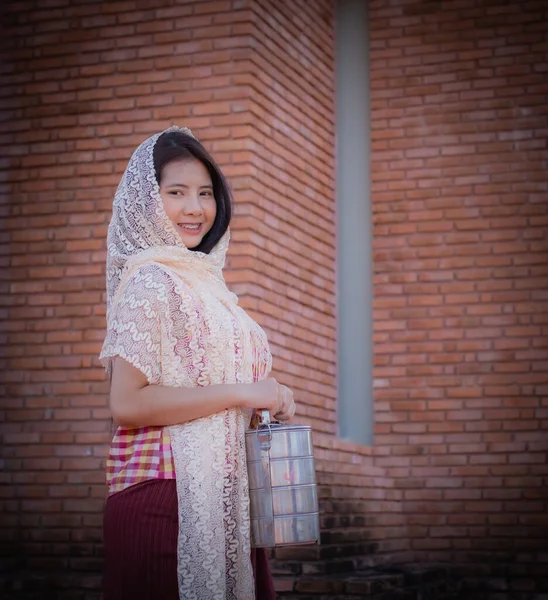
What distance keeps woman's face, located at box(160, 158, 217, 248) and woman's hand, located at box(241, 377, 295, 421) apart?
0.45 metres

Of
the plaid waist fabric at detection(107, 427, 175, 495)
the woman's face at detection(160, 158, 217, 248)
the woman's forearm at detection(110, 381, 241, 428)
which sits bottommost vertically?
the plaid waist fabric at detection(107, 427, 175, 495)

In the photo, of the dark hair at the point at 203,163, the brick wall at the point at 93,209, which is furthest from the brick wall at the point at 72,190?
the dark hair at the point at 203,163

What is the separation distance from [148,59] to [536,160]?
9.15 ft

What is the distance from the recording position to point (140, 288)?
2639 mm

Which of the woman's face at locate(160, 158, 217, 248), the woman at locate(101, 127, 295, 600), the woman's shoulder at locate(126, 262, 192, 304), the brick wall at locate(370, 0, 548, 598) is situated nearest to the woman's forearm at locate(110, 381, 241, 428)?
the woman at locate(101, 127, 295, 600)

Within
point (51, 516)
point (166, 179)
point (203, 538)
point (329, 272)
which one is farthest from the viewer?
point (329, 272)

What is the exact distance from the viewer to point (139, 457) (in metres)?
2.60

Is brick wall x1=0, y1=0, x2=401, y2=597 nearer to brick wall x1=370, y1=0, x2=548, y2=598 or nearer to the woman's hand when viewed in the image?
brick wall x1=370, y1=0, x2=548, y2=598

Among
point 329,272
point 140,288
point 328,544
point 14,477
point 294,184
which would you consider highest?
point 294,184

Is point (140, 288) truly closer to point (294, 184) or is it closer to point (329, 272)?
point (294, 184)

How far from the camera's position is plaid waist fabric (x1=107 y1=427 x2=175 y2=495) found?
2.58 m

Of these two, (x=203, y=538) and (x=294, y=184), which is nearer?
(x=203, y=538)

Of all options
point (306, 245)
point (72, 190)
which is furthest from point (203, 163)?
point (306, 245)

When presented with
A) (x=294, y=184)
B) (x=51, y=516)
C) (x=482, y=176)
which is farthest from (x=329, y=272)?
(x=51, y=516)
